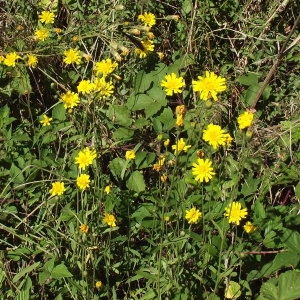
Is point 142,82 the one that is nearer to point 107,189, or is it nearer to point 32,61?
point 32,61

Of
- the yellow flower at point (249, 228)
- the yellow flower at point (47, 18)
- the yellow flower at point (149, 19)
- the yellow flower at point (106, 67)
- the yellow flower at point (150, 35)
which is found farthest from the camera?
the yellow flower at point (47, 18)

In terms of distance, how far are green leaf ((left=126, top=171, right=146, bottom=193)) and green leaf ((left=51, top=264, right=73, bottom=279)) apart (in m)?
0.41

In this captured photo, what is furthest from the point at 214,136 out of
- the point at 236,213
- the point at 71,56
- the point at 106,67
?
the point at 71,56

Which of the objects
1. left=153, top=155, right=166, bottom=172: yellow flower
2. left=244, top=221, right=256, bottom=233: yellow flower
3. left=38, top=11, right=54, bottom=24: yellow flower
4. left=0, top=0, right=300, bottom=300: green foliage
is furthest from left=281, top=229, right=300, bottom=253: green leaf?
left=38, top=11, right=54, bottom=24: yellow flower

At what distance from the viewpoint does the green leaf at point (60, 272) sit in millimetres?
1756

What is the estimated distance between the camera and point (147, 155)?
6.94ft

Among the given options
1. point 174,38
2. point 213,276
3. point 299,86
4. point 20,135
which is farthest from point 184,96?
point 213,276

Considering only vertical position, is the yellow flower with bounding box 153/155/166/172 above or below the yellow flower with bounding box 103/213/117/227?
above

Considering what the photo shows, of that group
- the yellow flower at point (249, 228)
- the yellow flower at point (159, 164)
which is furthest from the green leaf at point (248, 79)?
the yellow flower at point (249, 228)

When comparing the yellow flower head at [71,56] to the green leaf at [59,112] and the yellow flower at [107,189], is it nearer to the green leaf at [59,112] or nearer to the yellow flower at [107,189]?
the green leaf at [59,112]

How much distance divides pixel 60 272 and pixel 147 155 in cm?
58

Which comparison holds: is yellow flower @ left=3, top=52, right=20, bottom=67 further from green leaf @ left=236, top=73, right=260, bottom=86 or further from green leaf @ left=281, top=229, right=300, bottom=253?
green leaf @ left=281, top=229, right=300, bottom=253

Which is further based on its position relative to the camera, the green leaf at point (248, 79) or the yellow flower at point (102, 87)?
the green leaf at point (248, 79)

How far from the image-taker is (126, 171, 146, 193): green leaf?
2047 mm
